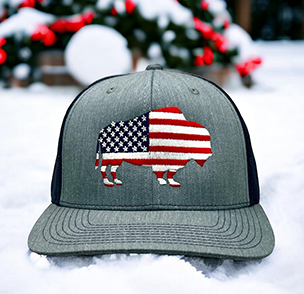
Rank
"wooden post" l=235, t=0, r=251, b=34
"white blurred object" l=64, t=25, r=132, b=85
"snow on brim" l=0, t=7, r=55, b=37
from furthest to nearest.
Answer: "wooden post" l=235, t=0, r=251, b=34 → "snow on brim" l=0, t=7, r=55, b=37 → "white blurred object" l=64, t=25, r=132, b=85

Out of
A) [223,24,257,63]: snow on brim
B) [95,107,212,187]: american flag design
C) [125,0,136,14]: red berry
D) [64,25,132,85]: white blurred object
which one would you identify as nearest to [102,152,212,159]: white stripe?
[95,107,212,187]: american flag design

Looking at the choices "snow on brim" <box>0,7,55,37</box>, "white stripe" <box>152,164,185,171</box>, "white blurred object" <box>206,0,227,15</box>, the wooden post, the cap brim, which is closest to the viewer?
the cap brim

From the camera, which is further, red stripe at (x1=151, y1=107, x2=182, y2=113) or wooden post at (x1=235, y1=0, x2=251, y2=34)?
wooden post at (x1=235, y1=0, x2=251, y2=34)

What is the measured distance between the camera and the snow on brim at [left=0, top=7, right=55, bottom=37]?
2729 millimetres

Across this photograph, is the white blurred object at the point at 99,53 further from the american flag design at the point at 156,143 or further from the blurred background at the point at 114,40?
the american flag design at the point at 156,143

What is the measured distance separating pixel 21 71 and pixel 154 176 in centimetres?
234

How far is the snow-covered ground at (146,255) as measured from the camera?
715 millimetres

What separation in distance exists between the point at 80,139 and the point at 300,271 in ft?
1.83

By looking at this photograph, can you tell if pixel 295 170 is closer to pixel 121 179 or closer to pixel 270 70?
pixel 121 179

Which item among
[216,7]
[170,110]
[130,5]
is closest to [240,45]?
[216,7]

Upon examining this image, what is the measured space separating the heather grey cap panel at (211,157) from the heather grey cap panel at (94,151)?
0.04 m

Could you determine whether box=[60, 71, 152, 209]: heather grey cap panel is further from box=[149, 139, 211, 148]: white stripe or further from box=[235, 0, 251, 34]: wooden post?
box=[235, 0, 251, 34]: wooden post

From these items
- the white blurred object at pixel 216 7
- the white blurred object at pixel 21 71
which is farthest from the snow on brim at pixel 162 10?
the white blurred object at pixel 21 71

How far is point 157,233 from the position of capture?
72 cm
